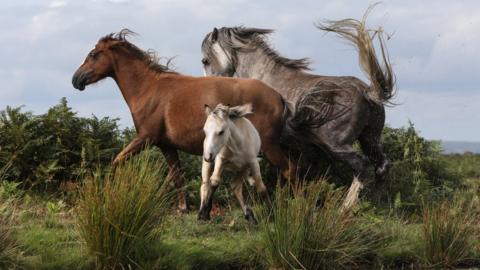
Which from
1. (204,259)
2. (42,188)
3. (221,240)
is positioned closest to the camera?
(204,259)

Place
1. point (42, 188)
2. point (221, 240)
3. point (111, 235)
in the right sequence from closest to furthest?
point (111, 235) < point (221, 240) < point (42, 188)

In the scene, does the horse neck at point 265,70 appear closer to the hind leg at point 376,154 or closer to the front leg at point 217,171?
the hind leg at point 376,154

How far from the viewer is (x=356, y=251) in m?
7.76

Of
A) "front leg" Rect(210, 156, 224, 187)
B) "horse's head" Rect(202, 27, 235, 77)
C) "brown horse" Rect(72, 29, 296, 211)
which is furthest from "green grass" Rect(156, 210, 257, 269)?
"horse's head" Rect(202, 27, 235, 77)

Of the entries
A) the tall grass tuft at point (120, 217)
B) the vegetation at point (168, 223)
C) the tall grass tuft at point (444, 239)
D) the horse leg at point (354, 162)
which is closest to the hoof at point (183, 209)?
the vegetation at point (168, 223)

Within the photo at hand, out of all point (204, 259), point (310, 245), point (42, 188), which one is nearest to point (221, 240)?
point (204, 259)

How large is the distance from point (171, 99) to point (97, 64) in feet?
4.35

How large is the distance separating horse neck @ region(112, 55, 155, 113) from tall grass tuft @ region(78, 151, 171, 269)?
324cm

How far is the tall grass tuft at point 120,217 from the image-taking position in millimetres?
7000

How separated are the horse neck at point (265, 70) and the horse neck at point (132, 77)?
62.6 inches

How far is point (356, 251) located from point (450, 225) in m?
1.19

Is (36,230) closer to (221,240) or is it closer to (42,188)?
(221,240)

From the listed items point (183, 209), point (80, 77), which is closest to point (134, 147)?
point (183, 209)

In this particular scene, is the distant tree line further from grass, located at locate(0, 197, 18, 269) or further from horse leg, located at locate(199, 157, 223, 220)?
grass, located at locate(0, 197, 18, 269)
